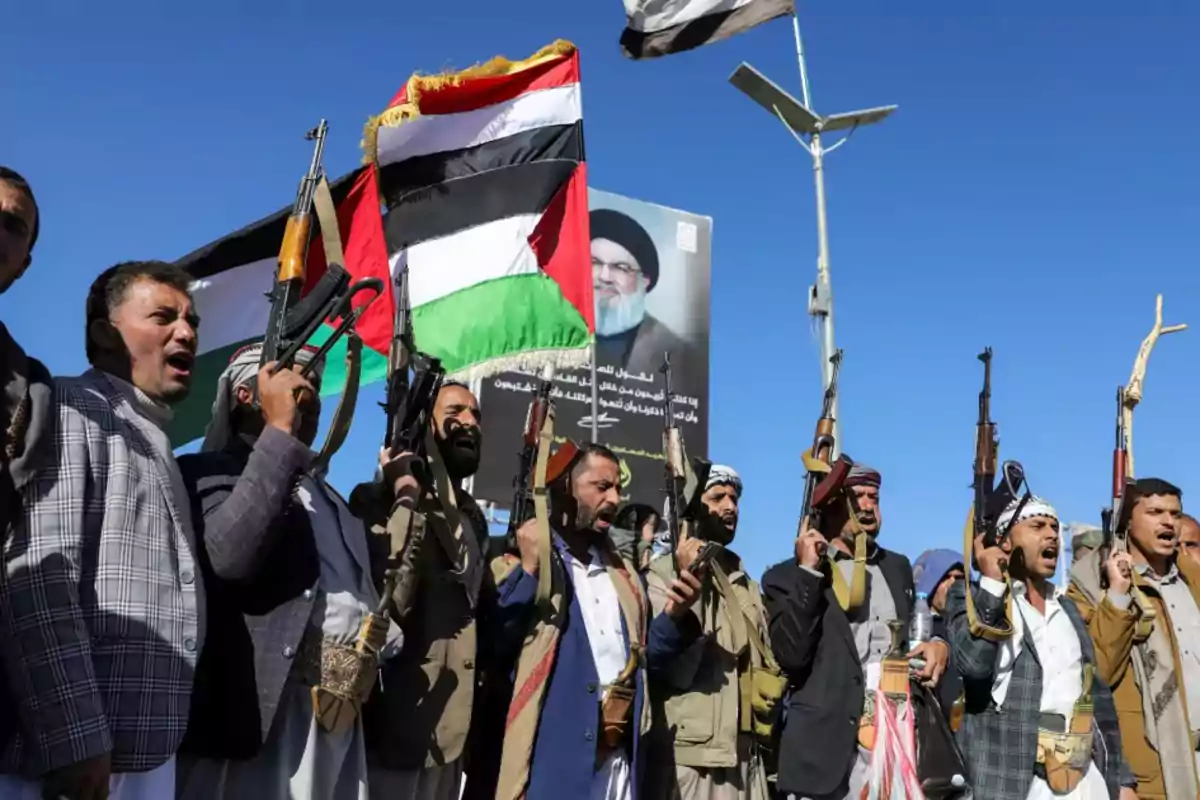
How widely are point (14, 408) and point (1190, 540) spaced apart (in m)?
7.04

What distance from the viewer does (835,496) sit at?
5.74 meters

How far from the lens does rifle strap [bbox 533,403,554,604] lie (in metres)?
4.80

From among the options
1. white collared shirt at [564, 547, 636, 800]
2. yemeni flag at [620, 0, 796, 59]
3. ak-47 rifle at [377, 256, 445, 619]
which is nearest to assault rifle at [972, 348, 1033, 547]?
white collared shirt at [564, 547, 636, 800]

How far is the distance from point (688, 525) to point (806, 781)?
4.15 feet

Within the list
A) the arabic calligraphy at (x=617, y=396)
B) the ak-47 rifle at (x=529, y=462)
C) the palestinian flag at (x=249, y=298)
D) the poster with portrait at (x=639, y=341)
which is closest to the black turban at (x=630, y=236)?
the poster with portrait at (x=639, y=341)

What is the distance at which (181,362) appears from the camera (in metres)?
3.16

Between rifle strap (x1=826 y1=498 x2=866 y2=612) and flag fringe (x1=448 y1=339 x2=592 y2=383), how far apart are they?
1795 mm

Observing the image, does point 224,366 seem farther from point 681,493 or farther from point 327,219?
point 681,493

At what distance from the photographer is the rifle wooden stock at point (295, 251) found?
3809 mm

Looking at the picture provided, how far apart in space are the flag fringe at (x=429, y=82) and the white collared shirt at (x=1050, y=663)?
3831 millimetres

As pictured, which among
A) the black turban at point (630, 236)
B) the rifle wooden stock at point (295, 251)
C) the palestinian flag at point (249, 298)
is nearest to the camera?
the rifle wooden stock at point (295, 251)

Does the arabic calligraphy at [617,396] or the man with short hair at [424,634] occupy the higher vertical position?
the arabic calligraphy at [617,396]

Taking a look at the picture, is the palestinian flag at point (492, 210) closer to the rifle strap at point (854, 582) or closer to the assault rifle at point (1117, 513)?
the rifle strap at point (854, 582)

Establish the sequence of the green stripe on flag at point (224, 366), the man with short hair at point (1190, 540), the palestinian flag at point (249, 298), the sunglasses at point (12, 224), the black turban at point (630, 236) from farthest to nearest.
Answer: the black turban at point (630, 236), the man with short hair at point (1190, 540), the palestinian flag at point (249, 298), the green stripe on flag at point (224, 366), the sunglasses at point (12, 224)
